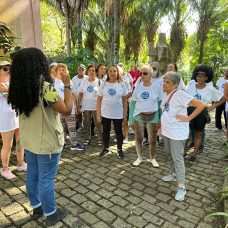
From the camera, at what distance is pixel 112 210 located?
3295 millimetres

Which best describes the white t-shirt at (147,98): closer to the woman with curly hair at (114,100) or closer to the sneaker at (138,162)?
the woman with curly hair at (114,100)

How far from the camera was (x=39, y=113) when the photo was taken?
8.32 ft

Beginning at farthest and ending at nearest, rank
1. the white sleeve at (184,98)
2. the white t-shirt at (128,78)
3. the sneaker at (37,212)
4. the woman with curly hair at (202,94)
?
the white t-shirt at (128,78)
the woman with curly hair at (202,94)
the white sleeve at (184,98)
the sneaker at (37,212)

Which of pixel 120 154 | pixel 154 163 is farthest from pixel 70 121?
pixel 154 163

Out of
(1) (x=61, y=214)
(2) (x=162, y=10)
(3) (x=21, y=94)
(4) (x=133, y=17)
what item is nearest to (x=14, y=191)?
(1) (x=61, y=214)

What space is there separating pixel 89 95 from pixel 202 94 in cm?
243

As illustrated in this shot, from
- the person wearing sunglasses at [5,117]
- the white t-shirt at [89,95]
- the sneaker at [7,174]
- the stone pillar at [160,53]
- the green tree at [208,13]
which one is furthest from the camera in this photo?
the green tree at [208,13]

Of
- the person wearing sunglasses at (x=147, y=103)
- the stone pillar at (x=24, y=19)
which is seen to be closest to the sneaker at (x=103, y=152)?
the person wearing sunglasses at (x=147, y=103)

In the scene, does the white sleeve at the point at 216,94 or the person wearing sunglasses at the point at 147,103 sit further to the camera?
the white sleeve at the point at 216,94

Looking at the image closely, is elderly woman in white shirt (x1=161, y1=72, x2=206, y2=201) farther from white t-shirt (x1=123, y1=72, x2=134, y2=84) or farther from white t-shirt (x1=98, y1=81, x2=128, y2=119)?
white t-shirt (x1=123, y1=72, x2=134, y2=84)

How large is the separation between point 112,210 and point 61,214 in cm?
66

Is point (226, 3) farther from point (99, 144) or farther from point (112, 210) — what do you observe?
point (112, 210)

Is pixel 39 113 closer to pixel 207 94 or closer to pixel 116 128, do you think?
pixel 116 128

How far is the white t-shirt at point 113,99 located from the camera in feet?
16.1
